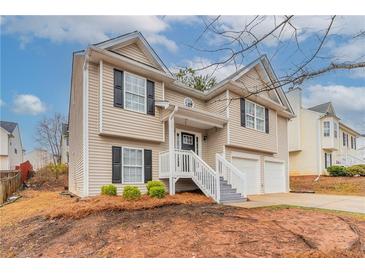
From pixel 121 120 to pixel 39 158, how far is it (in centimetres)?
584

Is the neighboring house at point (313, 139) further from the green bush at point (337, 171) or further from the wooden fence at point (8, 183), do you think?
the wooden fence at point (8, 183)

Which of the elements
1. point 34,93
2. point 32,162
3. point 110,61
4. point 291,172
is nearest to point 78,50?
point 110,61

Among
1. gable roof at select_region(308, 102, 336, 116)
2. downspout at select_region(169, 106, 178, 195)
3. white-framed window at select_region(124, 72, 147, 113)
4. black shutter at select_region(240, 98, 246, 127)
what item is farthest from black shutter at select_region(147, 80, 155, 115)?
gable roof at select_region(308, 102, 336, 116)

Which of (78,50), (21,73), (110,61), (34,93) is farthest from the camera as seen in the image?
(110,61)

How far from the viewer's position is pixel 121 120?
300 inches

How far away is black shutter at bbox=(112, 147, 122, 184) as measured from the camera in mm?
7508

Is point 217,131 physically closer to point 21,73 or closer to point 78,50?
point 78,50

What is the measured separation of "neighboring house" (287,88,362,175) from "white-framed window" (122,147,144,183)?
13196 mm

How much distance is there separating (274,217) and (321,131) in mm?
15027

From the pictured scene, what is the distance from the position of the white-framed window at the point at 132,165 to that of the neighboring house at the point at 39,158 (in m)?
4.42

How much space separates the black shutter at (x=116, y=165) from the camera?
7.51 meters

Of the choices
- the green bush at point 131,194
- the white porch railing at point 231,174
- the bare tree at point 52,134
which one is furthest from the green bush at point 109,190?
the white porch railing at point 231,174

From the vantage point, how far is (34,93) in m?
6.24

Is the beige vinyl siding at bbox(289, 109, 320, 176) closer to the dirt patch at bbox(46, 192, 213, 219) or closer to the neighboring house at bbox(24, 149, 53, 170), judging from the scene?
the dirt patch at bbox(46, 192, 213, 219)
